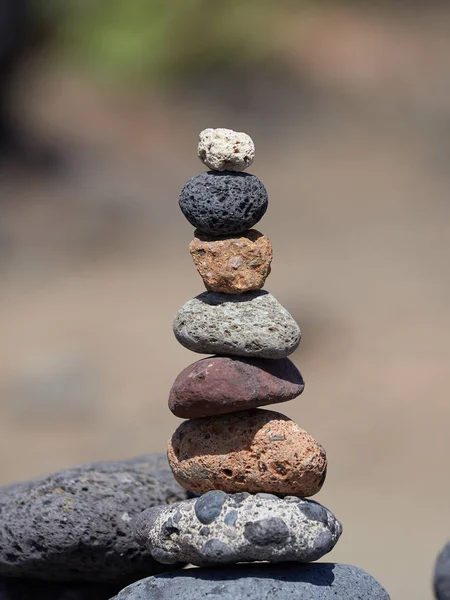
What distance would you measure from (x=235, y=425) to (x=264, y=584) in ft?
2.40

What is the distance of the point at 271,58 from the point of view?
26406mm

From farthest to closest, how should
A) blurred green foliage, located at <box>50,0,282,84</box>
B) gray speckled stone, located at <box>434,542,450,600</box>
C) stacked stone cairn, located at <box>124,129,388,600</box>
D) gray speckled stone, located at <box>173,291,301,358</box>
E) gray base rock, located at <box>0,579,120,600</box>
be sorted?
blurred green foliage, located at <box>50,0,282,84</box> → gray speckled stone, located at <box>434,542,450,600</box> → gray base rock, located at <box>0,579,120,600</box> → gray speckled stone, located at <box>173,291,301,358</box> → stacked stone cairn, located at <box>124,129,388,600</box>

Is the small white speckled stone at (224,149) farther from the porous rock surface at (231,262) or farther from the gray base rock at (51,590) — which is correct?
the gray base rock at (51,590)

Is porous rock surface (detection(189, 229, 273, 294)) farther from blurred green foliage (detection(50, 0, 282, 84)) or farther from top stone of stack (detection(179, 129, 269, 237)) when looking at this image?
blurred green foliage (detection(50, 0, 282, 84))

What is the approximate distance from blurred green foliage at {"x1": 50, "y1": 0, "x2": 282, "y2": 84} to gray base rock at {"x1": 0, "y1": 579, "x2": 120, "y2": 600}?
810 inches

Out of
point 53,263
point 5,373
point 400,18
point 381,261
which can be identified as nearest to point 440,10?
point 400,18

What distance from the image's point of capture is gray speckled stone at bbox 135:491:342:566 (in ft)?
15.3

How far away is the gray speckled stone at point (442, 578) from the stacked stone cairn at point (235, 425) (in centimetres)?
157

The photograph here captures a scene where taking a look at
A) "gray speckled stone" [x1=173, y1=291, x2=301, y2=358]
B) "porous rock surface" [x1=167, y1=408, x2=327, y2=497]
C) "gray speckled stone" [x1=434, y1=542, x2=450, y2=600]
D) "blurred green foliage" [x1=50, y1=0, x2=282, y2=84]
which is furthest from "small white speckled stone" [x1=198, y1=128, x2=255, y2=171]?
"blurred green foliage" [x1=50, y1=0, x2=282, y2=84]

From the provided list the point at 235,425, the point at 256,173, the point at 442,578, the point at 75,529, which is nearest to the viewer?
the point at 235,425

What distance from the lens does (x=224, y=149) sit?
4926 millimetres

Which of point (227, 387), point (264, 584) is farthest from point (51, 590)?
point (227, 387)

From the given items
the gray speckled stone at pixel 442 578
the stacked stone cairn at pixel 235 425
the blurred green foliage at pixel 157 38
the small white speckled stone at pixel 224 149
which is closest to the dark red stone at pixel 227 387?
the stacked stone cairn at pixel 235 425

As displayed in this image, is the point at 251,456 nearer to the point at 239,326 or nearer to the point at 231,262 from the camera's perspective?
the point at 239,326
